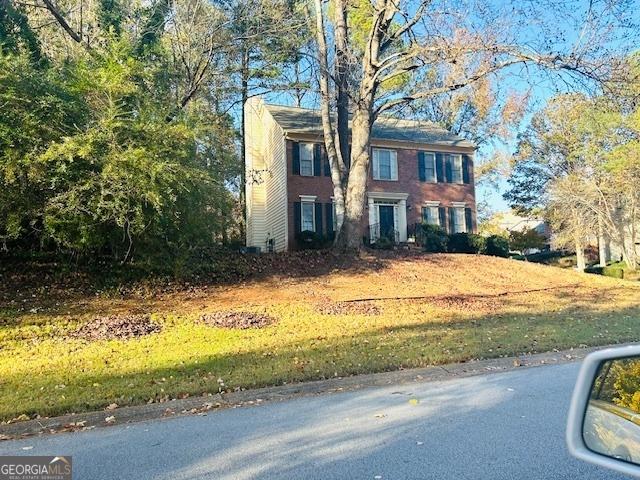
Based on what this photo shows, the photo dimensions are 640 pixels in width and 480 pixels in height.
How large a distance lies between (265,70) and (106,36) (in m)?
7.78

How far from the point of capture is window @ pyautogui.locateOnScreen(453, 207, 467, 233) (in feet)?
98.2

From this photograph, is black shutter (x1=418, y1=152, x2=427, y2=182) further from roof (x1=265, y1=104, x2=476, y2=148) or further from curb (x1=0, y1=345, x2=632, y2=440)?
curb (x1=0, y1=345, x2=632, y2=440)

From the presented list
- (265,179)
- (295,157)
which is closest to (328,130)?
(295,157)

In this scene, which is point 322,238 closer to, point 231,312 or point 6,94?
point 231,312

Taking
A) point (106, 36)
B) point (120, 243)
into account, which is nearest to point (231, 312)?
point (120, 243)

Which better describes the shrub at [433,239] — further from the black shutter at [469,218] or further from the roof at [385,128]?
the roof at [385,128]

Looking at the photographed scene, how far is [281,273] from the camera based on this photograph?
1834 cm

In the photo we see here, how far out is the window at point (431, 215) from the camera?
29.1m

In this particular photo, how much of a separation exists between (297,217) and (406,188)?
21.7 feet

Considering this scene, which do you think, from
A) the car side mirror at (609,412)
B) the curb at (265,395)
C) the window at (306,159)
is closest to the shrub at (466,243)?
Answer: the window at (306,159)

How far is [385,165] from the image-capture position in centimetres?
2875

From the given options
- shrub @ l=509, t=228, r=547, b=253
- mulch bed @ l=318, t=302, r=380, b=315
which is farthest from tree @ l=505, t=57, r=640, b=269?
mulch bed @ l=318, t=302, r=380, b=315

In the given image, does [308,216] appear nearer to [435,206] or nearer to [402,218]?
[402,218]

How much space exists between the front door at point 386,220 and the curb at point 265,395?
18322 mm
